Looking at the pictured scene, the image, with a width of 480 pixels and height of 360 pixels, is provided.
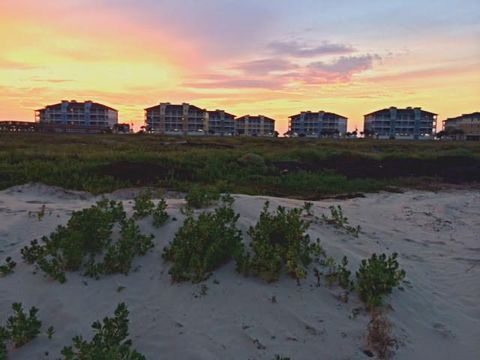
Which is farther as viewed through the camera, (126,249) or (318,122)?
(318,122)

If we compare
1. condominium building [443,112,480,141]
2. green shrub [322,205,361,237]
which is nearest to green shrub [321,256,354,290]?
green shrub [322,205,361,237]

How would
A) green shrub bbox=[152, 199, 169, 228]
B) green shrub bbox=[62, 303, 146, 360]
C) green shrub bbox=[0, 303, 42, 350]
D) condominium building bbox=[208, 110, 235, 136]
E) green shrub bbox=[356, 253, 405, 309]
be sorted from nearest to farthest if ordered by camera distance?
green shrub bbox=[62, 303, 146, 360]
green shrub bbox=[0, 303, 42, 350]
green shrub bbox=[356, 253, 405, 309]
green shrub bbox=[152, 199, 169, 228]
condominium building bbox=[208, 110, 235, 136]

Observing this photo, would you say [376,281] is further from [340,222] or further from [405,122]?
[405,122]

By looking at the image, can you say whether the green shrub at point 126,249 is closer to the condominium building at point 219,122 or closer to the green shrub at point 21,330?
the green shrub at point 21,330

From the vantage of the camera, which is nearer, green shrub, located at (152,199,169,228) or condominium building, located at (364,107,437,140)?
green shrub, located at (152,199,169,228)

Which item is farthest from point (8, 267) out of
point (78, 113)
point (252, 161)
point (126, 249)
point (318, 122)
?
point (318, 122)

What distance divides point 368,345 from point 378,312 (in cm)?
71

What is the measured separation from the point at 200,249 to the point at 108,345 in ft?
6.65

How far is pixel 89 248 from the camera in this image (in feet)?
19.6

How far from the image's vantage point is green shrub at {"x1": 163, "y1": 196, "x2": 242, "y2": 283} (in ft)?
18.4

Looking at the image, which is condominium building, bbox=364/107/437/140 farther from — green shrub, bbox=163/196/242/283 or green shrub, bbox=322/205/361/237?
green shrub, bbox=163/196/242/283

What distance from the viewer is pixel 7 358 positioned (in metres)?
4.15

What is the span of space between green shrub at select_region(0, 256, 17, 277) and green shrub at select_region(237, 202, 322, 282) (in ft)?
9.92

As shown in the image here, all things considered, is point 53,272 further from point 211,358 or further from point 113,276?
point 211,358
